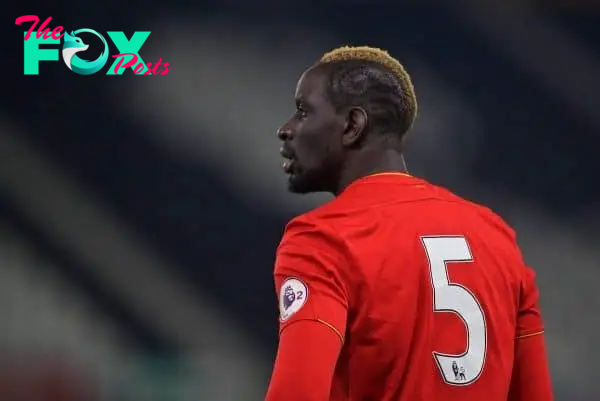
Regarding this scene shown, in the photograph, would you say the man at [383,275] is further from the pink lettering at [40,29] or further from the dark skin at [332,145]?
the pink lettering at [40,29]

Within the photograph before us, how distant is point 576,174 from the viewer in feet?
9.12

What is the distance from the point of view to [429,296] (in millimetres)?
824

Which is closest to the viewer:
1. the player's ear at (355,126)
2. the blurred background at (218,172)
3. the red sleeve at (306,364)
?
the red sleeve at (306,364)

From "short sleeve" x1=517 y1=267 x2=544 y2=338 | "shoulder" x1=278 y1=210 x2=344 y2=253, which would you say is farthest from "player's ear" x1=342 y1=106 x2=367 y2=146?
"short sleeve" x1=517 y1=267 x2=544 y2=338

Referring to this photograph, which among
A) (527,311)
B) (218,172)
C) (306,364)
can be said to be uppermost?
(218,172)

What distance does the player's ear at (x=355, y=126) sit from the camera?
909 millimetres

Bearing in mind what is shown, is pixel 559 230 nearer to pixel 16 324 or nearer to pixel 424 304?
pixel 16 324

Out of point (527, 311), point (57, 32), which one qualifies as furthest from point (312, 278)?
point (57, 32)

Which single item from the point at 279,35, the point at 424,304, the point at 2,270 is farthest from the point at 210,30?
the point at 424,304

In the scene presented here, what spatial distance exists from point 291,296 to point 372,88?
0.86ft

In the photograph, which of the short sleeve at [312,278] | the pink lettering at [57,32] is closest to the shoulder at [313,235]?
the short sleeve at [312,278]

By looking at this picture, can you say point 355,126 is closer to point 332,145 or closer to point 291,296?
point 332,145

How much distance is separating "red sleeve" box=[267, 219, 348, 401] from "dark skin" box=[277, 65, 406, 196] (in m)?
0.13

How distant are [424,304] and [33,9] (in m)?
2.25
